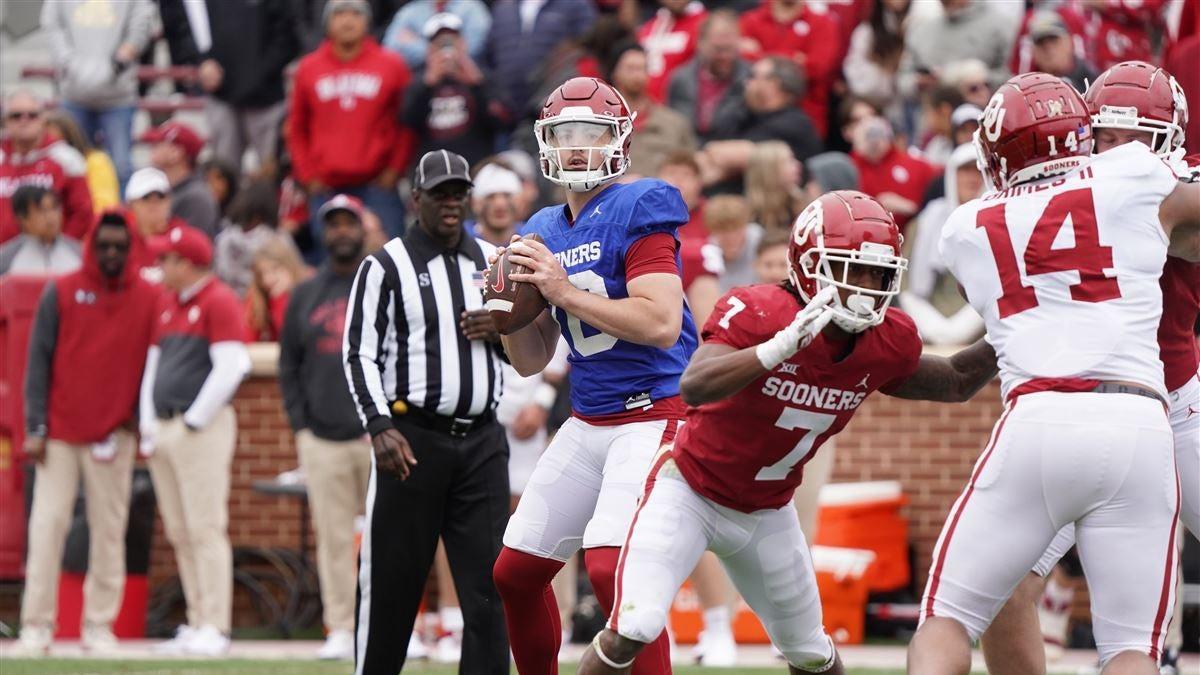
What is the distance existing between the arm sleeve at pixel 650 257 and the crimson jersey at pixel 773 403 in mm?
515

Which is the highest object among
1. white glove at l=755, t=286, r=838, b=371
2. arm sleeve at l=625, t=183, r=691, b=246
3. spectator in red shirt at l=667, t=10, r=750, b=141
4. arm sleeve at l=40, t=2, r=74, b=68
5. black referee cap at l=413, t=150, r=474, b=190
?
arm sleeve at l=40, t=2, r=74, b=68

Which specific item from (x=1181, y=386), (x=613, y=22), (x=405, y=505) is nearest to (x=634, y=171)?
(x=613, y=22)

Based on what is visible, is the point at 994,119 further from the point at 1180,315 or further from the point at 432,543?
the point at 432,543

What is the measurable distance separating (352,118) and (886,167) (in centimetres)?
345

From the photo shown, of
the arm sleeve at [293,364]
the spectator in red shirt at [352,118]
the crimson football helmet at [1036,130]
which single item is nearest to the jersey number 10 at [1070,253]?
the crimson football helmet at [1036,130]

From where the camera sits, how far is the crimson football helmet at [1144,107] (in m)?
5.56

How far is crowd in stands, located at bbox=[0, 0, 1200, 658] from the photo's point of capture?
34.8ft

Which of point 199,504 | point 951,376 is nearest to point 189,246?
point 199,504

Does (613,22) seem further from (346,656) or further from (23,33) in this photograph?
(23,33)

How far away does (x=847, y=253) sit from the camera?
4.79m

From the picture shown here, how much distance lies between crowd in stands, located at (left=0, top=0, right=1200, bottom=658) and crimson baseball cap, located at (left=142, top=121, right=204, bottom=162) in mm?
16

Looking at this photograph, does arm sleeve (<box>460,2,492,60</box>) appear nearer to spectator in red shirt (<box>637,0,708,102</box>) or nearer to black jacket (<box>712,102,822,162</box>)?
spectator in red shirt (<box>637,0,708,102</box>)

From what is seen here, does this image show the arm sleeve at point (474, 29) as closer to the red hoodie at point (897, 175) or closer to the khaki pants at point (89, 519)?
the red hoodie at point (897, 175)

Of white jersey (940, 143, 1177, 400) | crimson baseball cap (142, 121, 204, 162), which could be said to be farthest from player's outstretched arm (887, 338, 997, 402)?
crimson baseball cap (142, 121, 204, 162)
